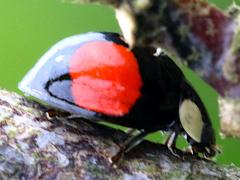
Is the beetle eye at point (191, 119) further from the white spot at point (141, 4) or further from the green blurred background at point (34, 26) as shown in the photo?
the green blurred background at point (34, 26)

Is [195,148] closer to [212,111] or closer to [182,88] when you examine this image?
[182,88]

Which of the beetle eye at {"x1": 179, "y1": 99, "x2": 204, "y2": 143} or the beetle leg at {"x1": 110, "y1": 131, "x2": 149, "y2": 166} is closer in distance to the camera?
the beetle leg at {"x1": 110, "y1": 131, "x2": 149, "y2": 166}

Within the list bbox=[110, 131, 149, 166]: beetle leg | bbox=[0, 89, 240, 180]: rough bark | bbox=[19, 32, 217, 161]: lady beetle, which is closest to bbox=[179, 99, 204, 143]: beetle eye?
bbox=[19, 32, 217, 161]: lady beetle

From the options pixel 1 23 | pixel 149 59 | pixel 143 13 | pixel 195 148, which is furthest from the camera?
pixel 1 23

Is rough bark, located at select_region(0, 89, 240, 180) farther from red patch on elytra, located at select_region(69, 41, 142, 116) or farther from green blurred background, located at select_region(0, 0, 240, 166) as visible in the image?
green blurred background, located at select_region(0, 0, 240, 166)

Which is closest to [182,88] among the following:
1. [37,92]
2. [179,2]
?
[37,92]

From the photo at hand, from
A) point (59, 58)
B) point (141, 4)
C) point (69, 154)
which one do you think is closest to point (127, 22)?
point (141, 4)

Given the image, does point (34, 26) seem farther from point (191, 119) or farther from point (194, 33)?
point (194, 33)

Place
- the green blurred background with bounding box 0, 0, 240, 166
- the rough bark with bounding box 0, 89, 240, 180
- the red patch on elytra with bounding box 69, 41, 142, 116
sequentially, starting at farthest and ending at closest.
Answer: the green blurred background with bounding box 0, 0, 240, 166, the red patch on elytra with bounding box 69, 41, 142, 116, the rough bark with bounding box 0, 89, 240, 180
